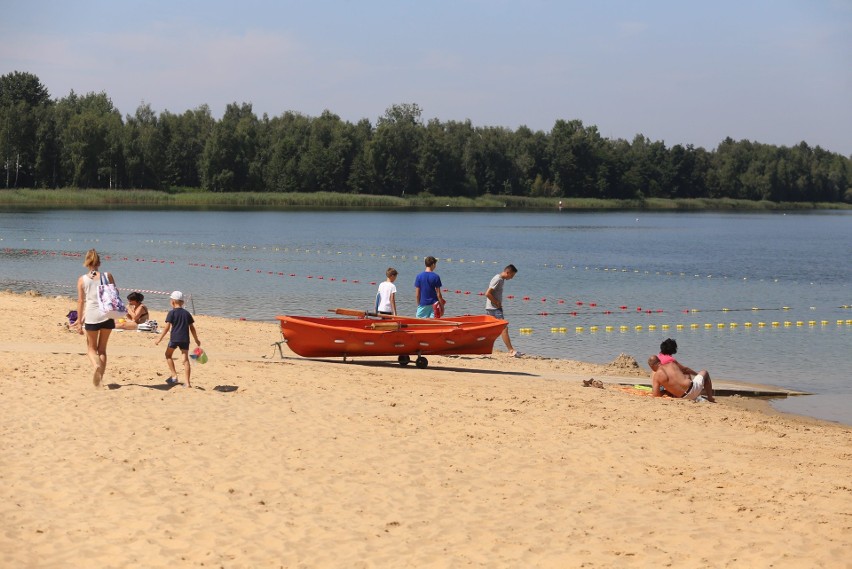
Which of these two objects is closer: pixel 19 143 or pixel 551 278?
pixel 551 278

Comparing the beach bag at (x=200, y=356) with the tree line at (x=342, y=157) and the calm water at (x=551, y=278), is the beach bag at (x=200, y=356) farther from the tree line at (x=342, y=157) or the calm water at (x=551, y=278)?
the tree line at (x=342, y=157)

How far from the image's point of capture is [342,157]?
128m

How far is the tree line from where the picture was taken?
114 meters

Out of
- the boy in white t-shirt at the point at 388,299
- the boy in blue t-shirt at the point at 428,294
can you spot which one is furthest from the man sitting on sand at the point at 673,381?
the boy in white t-shirt at the point at 388,299

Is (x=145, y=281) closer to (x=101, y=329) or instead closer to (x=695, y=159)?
(x=101, y=329)

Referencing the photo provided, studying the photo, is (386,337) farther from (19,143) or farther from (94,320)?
(19,143)

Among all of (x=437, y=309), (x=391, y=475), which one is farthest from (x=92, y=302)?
(x=437, y=309)

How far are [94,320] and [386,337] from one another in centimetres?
520

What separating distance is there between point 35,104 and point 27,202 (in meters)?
33.6

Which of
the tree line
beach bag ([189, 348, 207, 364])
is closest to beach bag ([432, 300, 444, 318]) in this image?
beach bag ([189, 348, 207, 364])

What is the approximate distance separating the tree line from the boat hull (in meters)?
101

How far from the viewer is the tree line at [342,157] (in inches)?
4496

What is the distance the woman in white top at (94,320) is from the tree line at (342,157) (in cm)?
10435

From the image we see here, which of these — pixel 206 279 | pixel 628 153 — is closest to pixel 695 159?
pixel 628 153
